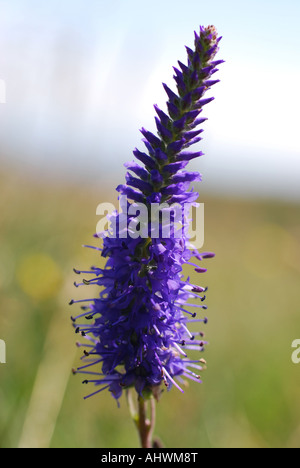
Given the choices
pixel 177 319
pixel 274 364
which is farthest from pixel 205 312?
pixel 177 319

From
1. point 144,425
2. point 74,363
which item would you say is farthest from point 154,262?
point 74,363

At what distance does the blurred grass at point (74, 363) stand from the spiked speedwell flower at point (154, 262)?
1.52 metres

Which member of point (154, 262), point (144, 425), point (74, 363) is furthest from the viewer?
point (74, 363)

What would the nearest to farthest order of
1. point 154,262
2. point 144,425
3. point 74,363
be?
point 154,262 < point 144,425 < point 74,363

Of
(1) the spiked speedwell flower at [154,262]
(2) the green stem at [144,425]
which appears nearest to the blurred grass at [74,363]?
(2) the green stem at [144,425]

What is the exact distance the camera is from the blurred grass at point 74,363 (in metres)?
4.19

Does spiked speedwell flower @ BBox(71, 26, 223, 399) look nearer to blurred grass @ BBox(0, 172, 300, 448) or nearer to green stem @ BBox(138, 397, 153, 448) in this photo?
green stem @ BBox(138, 397, 153, 448)

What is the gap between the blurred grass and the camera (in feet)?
13.7

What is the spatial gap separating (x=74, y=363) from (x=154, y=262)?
120 inches

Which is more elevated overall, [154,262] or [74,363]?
[154,262]

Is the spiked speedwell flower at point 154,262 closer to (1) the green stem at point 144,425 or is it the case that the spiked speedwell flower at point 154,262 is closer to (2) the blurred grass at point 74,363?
(1) the green stem at point 144,425

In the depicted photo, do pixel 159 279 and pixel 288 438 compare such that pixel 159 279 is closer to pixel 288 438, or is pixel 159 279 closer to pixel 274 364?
pixel 288 438

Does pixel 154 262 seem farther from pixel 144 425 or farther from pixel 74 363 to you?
pixel 74 363

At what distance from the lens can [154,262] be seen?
2828 mm
